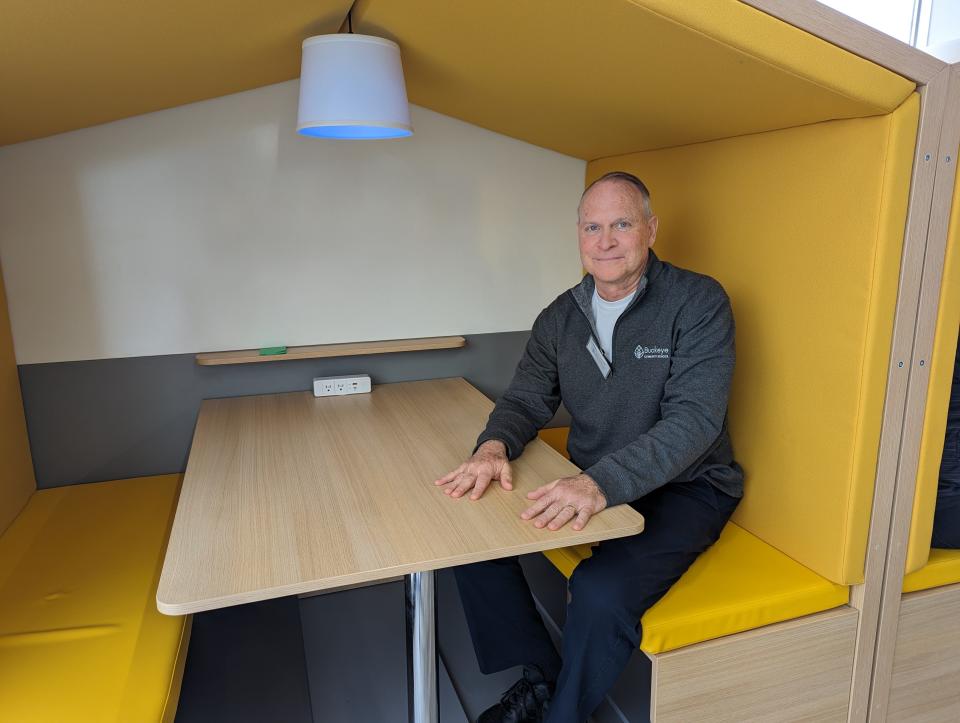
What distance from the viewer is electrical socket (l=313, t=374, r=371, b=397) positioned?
213 centimetres

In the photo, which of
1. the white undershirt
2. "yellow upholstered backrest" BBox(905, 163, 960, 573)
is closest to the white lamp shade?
the white undershirt

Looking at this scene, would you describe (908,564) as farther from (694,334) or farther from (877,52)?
(877,52)

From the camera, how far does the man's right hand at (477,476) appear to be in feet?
4.50

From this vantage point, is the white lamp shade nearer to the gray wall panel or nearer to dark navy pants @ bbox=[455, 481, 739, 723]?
the gray wall panel

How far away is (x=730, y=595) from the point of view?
1.40 metres

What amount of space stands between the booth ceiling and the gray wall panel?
67cm

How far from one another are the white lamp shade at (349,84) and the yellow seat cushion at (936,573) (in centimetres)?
150

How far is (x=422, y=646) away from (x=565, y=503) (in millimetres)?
474

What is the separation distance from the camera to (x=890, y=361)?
1.35m

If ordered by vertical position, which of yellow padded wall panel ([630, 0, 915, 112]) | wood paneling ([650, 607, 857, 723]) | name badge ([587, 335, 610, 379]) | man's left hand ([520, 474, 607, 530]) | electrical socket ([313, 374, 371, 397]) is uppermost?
yellow padded wall panel ([630, 0, 915, 112])

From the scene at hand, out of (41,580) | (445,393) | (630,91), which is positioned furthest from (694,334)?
(41,580)

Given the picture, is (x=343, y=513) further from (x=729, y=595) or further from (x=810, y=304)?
(x=810, y=304)

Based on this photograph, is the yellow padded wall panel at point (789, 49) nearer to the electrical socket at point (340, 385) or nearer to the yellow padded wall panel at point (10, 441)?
the electrical socket at point (340, 385)

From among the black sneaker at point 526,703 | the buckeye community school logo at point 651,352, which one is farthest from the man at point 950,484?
the black sneaker at point 526,703
